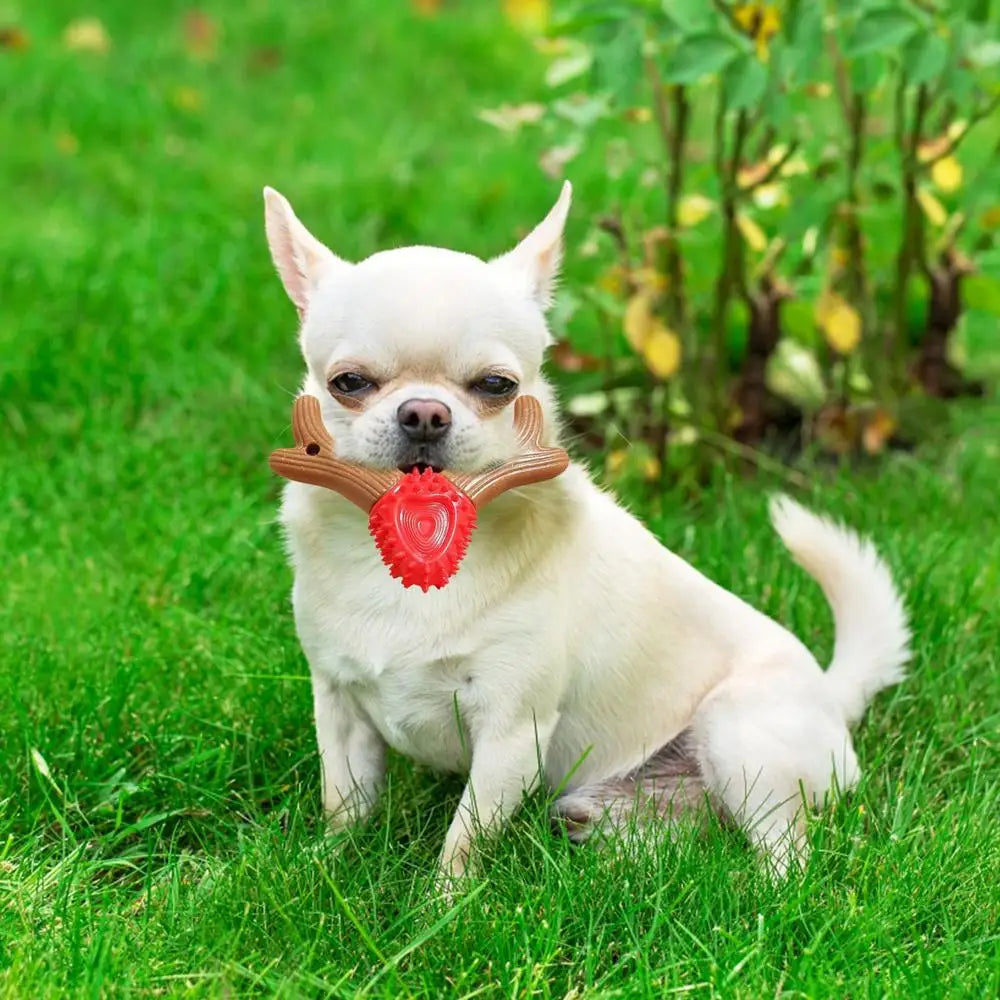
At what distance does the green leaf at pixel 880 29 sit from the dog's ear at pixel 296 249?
159 centimetres

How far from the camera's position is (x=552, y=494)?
245 cm

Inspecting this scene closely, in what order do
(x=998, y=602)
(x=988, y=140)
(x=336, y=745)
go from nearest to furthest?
(x=336, y=745) < (x=998, y=602) < (x=988, y=140)

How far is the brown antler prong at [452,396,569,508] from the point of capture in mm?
2252

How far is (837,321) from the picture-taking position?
3914mm

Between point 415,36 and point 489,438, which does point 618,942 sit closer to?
point 489,438

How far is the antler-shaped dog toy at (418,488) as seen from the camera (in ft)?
7.04

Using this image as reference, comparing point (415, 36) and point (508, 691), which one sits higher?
point (508, 691)

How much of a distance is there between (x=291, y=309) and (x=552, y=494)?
Result: 2.35 m

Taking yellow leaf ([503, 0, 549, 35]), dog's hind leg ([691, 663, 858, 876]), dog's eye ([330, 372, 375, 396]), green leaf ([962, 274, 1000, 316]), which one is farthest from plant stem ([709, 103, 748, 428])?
yellow leaf ([503, 0, 549, 35])

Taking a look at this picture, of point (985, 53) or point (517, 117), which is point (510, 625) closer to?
point (517, 117)

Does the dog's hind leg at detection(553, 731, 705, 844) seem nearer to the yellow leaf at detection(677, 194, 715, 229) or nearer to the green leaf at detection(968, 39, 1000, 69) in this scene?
the yellow leaf at detection(677, 194, 715, 229)

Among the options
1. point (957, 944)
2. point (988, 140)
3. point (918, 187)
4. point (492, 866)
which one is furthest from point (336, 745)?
point (988, 140)

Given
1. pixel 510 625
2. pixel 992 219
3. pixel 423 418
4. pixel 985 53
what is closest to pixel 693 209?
pixel 985 53

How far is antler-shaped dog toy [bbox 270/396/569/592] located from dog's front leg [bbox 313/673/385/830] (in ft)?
1.08
